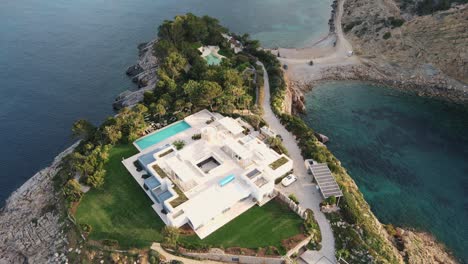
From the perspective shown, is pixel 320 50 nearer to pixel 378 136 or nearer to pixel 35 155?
pixel 378 136

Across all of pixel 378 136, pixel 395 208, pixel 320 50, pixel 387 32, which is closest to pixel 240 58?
pixel 320 50

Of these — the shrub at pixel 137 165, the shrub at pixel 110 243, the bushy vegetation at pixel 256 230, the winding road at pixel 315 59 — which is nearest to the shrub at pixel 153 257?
the bushy vegetation at pixel 256 230

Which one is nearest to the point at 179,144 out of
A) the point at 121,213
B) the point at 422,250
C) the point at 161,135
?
the point at 161,135

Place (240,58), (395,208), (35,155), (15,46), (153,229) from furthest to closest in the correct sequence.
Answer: (15,46)
(240,58)
(35,155)
(395,208)
(153,229)

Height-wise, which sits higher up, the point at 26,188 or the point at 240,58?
the point at 240,58

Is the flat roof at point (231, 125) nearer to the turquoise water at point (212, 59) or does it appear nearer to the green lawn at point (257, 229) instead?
the green lawn at point (257, 229)

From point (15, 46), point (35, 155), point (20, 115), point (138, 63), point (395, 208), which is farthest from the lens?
point (15, 46)
